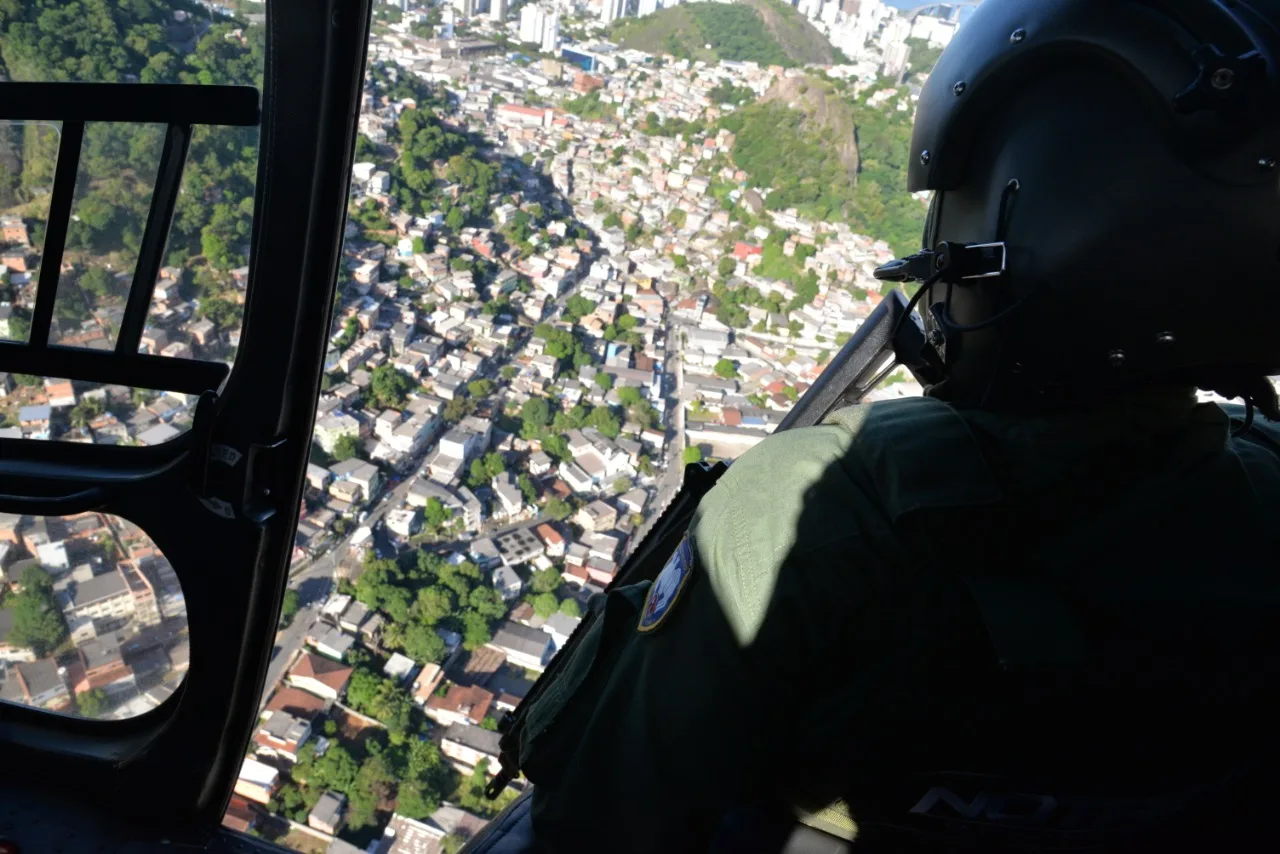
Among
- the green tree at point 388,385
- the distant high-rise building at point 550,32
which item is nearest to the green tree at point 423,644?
the green tree at point 388,385

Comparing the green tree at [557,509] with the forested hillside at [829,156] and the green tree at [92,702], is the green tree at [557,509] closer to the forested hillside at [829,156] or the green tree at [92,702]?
the forested hillside at [829,156]

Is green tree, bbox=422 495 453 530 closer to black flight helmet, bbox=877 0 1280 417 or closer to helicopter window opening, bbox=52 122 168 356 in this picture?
helicopter window opening, bbox=52 122 168 356

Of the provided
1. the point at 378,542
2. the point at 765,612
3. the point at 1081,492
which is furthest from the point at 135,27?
the point at 378,542

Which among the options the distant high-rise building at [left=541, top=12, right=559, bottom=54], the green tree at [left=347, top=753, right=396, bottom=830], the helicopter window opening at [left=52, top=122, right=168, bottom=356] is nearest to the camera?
the helicopter window opening at [left=52, top=122, right=168, bottom=356]

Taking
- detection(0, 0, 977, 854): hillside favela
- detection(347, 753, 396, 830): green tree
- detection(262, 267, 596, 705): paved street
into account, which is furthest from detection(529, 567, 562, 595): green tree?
detection(347, 753, 396, 830): green tree

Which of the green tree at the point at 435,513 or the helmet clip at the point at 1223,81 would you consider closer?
the helmet clip at the point at 1223,81

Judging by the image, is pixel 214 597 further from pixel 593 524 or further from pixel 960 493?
pixel 593 524
